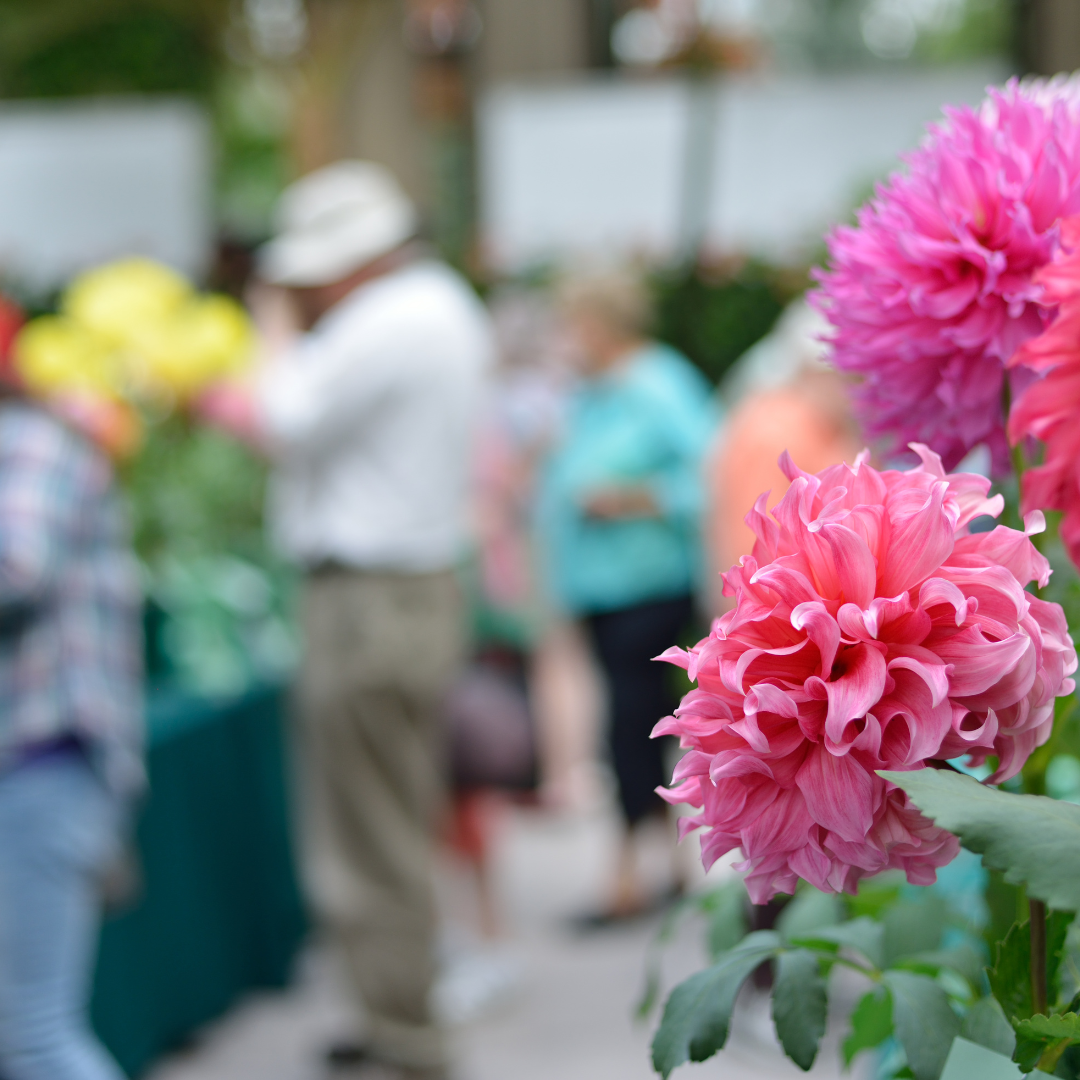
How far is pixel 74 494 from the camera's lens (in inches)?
80.0

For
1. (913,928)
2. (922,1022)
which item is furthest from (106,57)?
(922,1022)

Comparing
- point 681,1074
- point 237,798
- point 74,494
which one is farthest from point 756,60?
point 681,1074

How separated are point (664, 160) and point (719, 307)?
1.01m

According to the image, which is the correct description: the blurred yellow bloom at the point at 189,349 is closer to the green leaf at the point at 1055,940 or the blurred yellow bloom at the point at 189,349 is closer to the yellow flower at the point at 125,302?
the yellow flower at the point at 125,302

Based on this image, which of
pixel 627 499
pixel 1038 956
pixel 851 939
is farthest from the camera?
pixel 627 499

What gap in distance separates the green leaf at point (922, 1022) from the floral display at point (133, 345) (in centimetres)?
299

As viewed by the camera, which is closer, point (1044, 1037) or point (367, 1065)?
point (1044, 1037)

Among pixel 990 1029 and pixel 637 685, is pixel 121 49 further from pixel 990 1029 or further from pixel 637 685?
pixel 990 1029

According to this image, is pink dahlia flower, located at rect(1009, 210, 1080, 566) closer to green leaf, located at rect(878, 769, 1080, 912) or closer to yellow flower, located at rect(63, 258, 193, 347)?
green leaf, located at rect(878, 769, 1080, 912)

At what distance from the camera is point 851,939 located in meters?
0.79

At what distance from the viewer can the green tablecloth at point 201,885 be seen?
10.1ft

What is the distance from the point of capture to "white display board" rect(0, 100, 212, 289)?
7195 mm

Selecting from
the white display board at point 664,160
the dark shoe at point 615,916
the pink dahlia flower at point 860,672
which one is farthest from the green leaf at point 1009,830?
the white display board at point 664,160

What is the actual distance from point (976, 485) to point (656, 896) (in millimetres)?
3832
